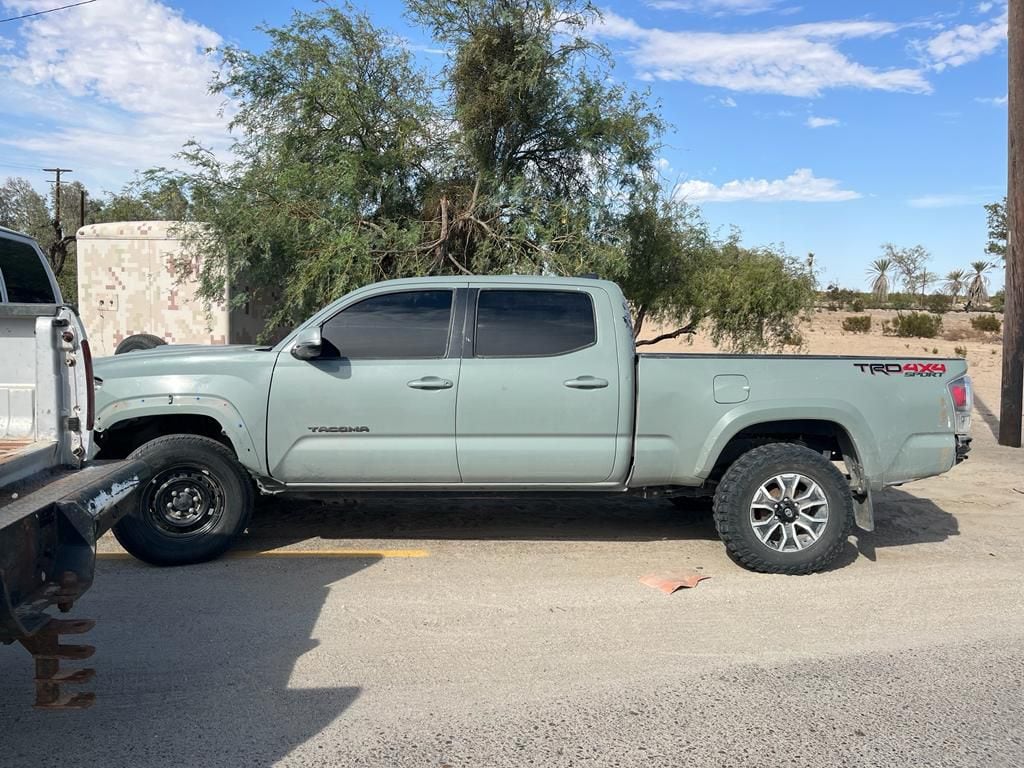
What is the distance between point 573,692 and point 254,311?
364 inches

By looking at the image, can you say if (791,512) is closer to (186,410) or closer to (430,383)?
(430,383)

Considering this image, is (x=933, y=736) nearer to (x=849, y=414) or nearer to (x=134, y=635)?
(x=849, y=414)

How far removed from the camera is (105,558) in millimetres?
6105

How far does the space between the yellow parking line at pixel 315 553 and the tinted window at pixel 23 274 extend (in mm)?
1856

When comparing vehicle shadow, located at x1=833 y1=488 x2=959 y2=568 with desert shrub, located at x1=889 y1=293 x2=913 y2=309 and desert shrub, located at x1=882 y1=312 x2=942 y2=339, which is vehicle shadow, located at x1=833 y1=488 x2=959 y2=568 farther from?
desert shrub, located at x1=889 y1=293 x2=913 y2=309

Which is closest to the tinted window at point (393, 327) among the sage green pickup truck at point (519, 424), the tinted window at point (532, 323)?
the sage green pickup truck at point (519, 424)

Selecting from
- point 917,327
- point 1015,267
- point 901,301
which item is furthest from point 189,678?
point 901,301

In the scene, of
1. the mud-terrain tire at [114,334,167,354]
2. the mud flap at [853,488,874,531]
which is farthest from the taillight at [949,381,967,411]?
the mud-terrain tire at [114,334,167,354]

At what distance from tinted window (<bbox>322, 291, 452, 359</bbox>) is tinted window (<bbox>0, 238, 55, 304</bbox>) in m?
2.11

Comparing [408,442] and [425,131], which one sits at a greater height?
[425,131]

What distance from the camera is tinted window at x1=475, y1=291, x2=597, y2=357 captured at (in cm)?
605

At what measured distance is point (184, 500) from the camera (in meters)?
5.92

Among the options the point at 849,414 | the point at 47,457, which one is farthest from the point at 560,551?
the point at 47,457

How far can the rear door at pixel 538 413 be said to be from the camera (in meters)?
5.90
